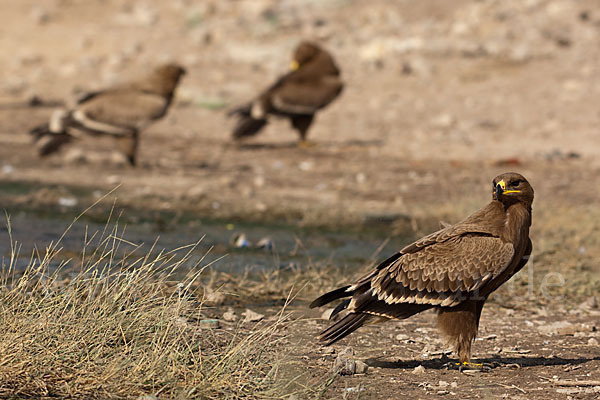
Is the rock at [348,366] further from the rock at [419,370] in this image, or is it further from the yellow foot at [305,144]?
the yellow foot at [305,144]

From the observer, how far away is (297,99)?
12.5 metres

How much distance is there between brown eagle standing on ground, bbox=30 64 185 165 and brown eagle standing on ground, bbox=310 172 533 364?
6.50m

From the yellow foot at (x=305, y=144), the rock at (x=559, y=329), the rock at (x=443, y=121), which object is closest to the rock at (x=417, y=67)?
the rock at (x=443, y=121)

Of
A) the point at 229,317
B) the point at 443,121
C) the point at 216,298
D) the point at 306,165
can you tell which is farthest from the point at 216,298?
the point at 443,121

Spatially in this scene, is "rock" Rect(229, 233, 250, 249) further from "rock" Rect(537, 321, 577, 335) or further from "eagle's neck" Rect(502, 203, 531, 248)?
"eagle's neck" Rect(502, 203, 531, 248)

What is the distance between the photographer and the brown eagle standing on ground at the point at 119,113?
10.6m

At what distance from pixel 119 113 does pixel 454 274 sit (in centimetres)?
679

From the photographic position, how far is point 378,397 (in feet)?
13.8

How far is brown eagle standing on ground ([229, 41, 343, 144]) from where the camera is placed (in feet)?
40.9

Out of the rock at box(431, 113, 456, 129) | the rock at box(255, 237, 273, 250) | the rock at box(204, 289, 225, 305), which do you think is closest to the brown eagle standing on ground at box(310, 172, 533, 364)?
the rock at box(204, 289, 225, 305)

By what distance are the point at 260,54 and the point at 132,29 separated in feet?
15.0

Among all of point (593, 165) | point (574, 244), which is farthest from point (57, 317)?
point (593, 165)

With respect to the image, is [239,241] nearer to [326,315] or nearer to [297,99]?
[326,315]

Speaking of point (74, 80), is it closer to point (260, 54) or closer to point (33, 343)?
point (260, 54)
